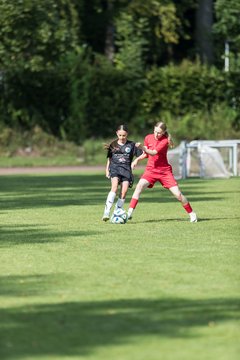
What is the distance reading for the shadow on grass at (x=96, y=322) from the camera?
31.3ft

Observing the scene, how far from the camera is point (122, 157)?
21953 millimetres

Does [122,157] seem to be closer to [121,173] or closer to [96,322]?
[121,173]

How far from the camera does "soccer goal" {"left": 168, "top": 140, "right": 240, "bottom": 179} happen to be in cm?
4022

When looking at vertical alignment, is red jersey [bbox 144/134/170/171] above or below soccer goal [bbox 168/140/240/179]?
above

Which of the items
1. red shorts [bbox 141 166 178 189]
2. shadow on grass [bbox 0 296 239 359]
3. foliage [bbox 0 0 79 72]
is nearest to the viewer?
shadow on grass [bbox 0 296 239 359]

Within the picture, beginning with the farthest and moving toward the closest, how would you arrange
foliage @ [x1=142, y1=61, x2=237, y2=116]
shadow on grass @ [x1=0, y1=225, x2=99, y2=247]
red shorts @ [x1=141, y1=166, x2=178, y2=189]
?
foliage @ [x1=142, y1=61, x2=237, y2=116] → red shorts @ [x1=141, y1=166, x2=178, y2=189] → shadow on grass @ [x1=0, y1=225, x2=99, y2=247]

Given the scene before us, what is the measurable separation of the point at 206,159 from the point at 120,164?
726 inches

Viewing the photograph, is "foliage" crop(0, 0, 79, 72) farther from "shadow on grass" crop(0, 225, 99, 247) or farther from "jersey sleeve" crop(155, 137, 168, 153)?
"shadow on grass" crop(0, 225, 99, 247)

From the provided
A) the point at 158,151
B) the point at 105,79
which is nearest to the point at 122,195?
the point at 158,151

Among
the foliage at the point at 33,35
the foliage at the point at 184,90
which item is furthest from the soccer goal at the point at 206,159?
the foliage at the point at 184,90

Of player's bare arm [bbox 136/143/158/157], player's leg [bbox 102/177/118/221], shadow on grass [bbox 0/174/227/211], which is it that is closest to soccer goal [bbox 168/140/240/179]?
shadow on grass [bbox 0/174/227/211]

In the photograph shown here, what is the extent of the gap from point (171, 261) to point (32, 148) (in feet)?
127

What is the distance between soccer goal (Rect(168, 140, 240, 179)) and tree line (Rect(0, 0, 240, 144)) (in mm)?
8538

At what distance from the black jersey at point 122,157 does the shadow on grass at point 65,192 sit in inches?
158
